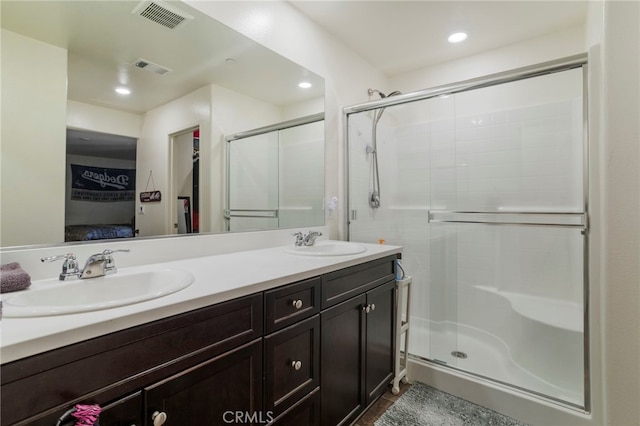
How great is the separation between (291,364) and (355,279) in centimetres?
51

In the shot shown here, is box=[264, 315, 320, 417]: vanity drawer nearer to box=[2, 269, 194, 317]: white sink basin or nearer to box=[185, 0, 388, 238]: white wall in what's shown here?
box=[2, 269, 194, 317]: white sink basin

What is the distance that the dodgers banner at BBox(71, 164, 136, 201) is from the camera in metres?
1.10

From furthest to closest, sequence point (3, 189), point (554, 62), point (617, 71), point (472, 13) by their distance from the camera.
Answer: point (472, 13)
point (554, 62)
point (617, 71)
point (3, 189)

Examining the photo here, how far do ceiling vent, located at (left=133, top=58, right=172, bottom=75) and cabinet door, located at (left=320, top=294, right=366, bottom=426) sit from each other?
1291mm

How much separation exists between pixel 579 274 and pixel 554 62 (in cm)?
144

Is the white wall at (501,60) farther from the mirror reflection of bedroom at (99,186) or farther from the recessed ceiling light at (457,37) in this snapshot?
the mirror reflection of bedroom at (99,186)

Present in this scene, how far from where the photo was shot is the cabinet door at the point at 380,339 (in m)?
1.54

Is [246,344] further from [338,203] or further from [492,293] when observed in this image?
[492,293]

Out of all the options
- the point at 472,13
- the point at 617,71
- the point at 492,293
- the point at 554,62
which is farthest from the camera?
the point at 492,293

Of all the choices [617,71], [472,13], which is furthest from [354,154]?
[617,71]

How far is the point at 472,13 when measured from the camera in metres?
2.02

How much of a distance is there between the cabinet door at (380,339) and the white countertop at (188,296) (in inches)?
10.3

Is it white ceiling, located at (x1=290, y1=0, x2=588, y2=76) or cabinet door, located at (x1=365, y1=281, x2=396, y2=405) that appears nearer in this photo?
cabinet door, located at (x1=365, y1=281, x2=396, y2=405)

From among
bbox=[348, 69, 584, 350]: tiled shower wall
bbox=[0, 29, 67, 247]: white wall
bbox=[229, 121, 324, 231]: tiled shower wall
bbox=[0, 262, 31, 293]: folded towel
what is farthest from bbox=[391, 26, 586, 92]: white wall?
bbox=[0, 262, 31, 293]: folded towel
